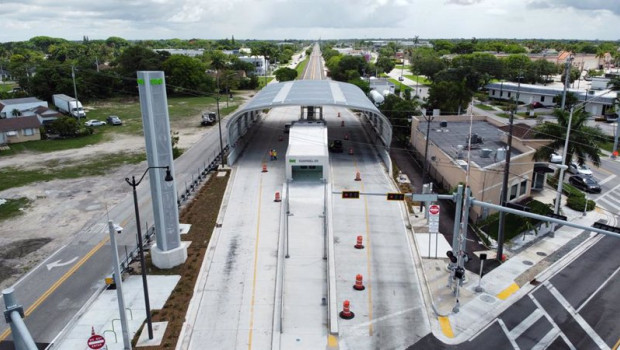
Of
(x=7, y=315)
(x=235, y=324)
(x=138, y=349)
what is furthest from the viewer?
(x=235, y=324)

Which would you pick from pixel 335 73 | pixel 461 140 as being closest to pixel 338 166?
pixel 461 140

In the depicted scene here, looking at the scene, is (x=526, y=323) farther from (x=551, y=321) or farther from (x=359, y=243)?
(x=359, y=243)

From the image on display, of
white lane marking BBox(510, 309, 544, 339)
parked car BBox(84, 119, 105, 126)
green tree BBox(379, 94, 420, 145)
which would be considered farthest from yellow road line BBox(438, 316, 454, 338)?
parked car BBox(84, 119, 105, 126)

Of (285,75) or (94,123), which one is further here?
(285,75)

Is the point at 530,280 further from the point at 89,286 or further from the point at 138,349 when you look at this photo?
the point at 89,286

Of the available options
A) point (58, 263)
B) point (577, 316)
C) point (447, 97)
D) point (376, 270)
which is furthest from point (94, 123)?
point (577, 316)

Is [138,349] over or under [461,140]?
under

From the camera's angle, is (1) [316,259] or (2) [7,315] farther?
(1) [316,259]

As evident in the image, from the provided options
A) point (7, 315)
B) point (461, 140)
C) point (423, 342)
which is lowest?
point (423, 342)
